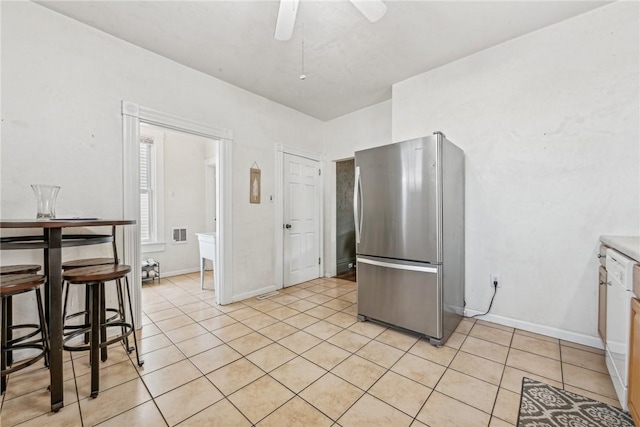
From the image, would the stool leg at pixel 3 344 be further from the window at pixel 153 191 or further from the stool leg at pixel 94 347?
the window at pixel 153 191

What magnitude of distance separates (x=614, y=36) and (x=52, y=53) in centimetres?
452

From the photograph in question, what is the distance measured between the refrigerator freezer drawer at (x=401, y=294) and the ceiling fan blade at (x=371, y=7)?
1886mm

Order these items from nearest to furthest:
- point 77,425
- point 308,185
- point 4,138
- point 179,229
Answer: point 77,425, point 4,138, point 308,185, point 179,229

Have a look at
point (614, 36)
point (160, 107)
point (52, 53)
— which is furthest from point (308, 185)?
point (614, 36)

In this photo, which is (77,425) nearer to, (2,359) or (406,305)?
(2,359)

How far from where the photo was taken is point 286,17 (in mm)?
1611

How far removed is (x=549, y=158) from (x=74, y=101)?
164 inches

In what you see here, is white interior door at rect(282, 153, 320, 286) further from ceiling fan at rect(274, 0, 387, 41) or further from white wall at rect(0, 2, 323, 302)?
ceiling fan at rect(274, 0, 387, 41)

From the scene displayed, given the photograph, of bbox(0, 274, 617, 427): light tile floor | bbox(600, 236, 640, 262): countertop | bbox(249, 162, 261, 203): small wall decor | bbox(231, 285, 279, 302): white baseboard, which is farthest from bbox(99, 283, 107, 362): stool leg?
bbox(600, 236, 640, 262): countertop

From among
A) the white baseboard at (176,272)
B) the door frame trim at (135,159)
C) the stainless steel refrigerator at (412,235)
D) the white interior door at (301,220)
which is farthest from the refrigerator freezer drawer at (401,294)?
the white baseboard at (176,272)

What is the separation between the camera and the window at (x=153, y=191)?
176 inches

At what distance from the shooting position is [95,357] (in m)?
1.60

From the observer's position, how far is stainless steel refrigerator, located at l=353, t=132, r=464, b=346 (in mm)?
2223

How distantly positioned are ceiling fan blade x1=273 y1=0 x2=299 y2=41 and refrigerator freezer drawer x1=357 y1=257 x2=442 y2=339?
2.02 metres
